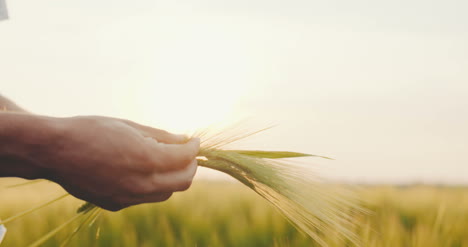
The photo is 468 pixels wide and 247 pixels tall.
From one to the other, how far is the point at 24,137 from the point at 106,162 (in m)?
0.12

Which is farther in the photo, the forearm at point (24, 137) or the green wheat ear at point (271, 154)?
the green wheat ear at point (271, 154)

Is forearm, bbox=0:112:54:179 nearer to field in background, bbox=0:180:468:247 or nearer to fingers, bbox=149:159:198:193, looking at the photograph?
fingers, bbox=149:159:198:193

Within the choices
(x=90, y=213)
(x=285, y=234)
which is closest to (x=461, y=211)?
(x=285, y=234)

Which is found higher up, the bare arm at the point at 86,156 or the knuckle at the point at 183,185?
the bare arm at the point at 86,156

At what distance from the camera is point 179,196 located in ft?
7.97

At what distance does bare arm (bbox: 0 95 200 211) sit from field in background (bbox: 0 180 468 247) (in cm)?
87

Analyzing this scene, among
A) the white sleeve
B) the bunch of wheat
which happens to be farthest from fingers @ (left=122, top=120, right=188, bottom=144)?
the white sleeve

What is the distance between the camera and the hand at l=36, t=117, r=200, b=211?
0.73m

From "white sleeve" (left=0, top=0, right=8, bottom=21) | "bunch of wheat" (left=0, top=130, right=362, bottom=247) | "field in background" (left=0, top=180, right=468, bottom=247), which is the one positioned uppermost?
"white sleeve" (left=0, top=0, right=8, bottom=21)

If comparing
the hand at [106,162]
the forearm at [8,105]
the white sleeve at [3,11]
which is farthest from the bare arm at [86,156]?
the white sleeve at [3,11]

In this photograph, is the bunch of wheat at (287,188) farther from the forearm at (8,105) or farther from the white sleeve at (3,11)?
the white sleeve at (3,11)

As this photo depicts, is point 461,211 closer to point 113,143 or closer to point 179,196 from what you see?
point 179,196

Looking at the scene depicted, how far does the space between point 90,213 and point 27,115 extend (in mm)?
437

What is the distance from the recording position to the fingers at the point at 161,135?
34.5 inches
